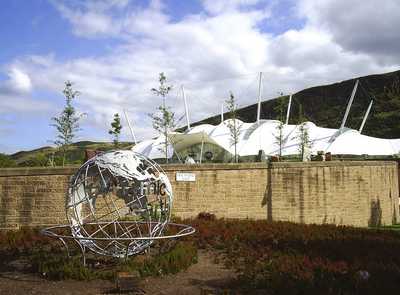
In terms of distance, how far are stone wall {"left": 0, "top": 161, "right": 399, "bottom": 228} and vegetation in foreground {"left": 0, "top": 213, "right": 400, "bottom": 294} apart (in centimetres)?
304

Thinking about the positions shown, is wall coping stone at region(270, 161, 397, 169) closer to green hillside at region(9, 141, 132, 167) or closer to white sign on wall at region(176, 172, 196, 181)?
white sign on wall at region(176, 172, 196, 181)

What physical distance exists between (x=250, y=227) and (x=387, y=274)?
20.0 feet

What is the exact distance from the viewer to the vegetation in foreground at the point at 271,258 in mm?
8680

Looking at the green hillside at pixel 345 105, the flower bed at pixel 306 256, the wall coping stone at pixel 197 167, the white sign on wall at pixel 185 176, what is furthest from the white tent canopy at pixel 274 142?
the flower bed at pixel 306 256

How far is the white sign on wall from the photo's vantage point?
19.0 m

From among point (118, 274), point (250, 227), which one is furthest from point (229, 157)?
point (118, 274)

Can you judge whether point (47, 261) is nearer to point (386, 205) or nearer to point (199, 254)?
A: point (199, 254)

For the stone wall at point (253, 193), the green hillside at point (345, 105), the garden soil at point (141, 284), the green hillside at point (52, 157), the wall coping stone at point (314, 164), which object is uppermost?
the green hillside at point (345, 105)

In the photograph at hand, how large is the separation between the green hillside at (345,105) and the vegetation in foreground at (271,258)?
61.9 metres

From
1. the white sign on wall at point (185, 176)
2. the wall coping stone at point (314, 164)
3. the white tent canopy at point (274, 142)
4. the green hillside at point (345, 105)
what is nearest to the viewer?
the white sign on wall at point (185, 176)

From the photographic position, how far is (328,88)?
339 feet

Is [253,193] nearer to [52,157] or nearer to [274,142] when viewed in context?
[52,157]

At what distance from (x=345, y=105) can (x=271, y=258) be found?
3509 inches

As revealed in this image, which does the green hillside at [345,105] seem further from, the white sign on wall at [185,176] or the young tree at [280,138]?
the white sign on wall at [185,176]
